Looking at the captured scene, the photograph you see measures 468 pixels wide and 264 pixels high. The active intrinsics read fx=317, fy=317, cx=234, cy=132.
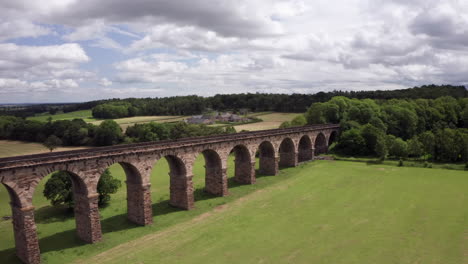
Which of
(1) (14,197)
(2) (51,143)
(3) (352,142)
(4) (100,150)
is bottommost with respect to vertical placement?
(3) (352,142)

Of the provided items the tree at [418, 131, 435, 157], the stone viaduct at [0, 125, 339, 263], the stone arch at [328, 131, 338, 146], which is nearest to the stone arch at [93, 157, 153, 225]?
the stone viaduct at [0, 125, 339, 263]

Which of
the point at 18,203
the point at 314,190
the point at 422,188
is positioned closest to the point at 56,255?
the point at 18,203

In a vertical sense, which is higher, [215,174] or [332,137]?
[332,137]

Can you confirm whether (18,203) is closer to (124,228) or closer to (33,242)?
(33,242)

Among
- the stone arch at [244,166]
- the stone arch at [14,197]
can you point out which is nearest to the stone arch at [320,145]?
the stone arch at [244,166]

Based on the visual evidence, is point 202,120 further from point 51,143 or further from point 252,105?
point 51,143

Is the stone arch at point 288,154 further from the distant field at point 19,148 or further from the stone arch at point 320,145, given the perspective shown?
the distant field at point 19,148

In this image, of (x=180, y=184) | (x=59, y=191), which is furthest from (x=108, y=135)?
(x=180, y=184)
